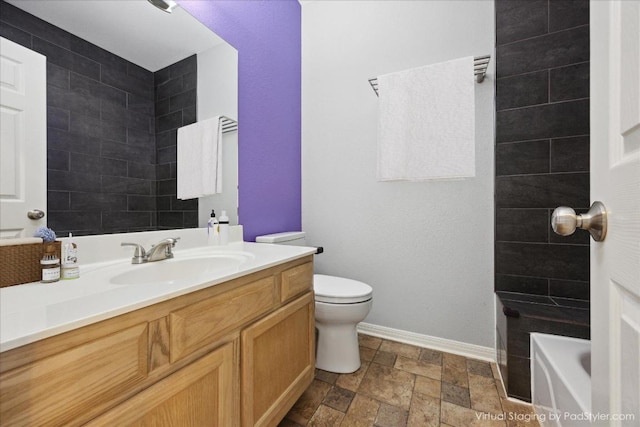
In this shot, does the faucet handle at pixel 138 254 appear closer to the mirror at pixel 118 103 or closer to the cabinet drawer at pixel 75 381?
the mirror at pixel 118 103

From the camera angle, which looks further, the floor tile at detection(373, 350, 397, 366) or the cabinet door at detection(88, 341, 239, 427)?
the floor tile at detection(373, 350, 397, 366)

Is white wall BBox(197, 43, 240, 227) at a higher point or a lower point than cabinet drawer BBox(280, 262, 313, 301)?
higher

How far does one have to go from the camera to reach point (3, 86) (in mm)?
774

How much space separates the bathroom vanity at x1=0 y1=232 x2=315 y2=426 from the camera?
0.47 meters

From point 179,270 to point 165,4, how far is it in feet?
3.92

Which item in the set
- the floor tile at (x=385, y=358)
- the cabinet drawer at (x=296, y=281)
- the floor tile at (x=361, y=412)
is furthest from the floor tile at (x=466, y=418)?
the cabinet drawer at (x=296, y=281)

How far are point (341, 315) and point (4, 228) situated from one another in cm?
133

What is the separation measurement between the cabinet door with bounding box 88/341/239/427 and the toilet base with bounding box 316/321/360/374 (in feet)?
2.61

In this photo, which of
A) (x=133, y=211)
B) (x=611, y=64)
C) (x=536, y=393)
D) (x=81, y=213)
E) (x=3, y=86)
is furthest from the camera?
(x=536, y=393)

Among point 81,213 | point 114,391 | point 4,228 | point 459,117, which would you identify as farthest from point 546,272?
point 4,228

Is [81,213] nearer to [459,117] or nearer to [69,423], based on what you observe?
[69,423]

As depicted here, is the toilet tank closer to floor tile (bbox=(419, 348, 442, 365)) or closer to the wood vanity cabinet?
the wood vanity cabinet

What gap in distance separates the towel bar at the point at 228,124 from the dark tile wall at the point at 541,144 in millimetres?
1539

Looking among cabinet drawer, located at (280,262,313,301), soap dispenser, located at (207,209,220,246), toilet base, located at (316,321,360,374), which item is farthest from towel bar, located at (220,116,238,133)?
toilet base, located at (316,321,360,374)
